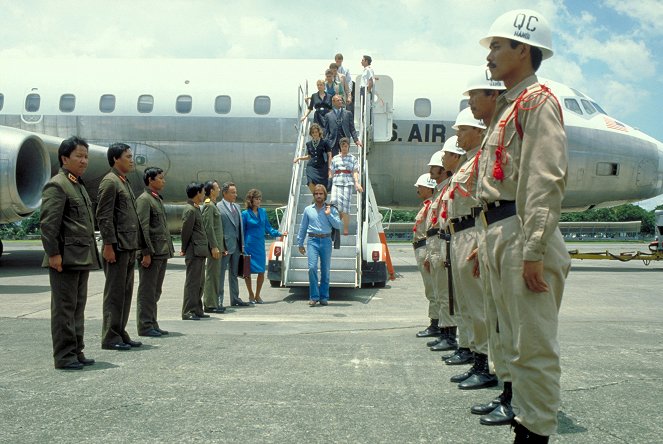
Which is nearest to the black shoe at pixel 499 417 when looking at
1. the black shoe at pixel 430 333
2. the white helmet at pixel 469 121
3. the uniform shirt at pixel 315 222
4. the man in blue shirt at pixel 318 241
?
the white helmet at pixel 469 121

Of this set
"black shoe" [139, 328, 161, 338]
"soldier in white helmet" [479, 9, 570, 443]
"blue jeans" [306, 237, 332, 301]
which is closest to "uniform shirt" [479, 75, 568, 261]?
"soldier in white helmet" [479, 9, 570, 443]

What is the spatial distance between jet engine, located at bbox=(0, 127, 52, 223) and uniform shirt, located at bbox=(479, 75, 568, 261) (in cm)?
1099

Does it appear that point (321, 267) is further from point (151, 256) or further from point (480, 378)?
point (480, 378)

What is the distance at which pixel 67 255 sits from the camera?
16.6 feet

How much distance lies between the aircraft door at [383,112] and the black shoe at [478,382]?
10.3 meters

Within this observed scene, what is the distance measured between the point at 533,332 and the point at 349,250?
26.5ft

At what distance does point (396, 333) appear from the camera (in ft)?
22.1

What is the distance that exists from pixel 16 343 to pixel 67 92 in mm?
10747

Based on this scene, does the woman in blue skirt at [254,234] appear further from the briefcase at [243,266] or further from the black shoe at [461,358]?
the black shoe at [461,358]

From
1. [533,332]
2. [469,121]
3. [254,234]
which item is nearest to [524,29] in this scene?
[533,332]

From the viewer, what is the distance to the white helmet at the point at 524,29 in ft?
10.7

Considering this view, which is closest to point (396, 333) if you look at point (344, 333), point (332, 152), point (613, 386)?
point (344, 333)

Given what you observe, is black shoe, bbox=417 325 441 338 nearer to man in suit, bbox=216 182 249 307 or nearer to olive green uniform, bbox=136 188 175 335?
olive green uniform, bbox=136 188 175 335

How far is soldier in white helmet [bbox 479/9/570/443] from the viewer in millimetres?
2951
